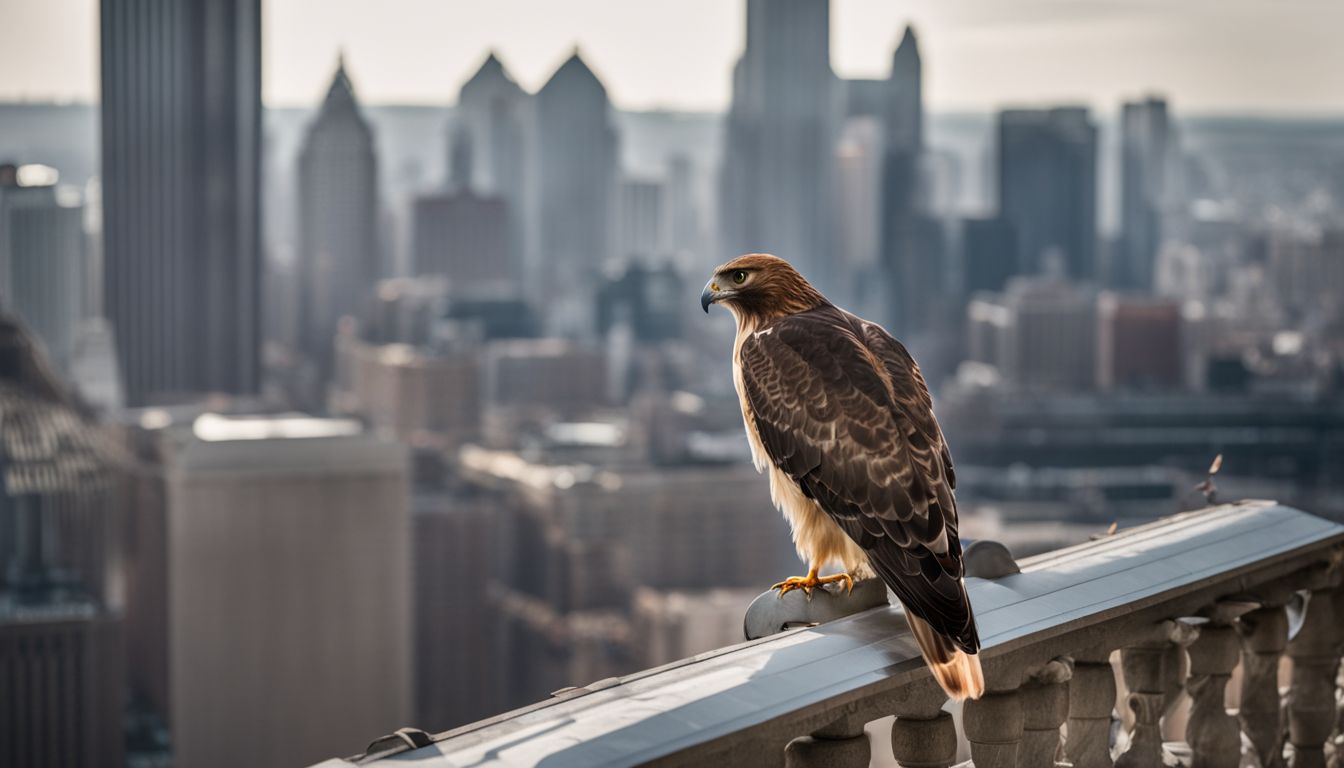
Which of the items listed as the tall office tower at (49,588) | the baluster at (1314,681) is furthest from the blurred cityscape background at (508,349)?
the baluster at (1314,681)

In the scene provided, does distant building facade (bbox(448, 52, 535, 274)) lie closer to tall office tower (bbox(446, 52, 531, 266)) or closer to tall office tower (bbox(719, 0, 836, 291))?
tall office tower (bbox(446, 52, 531, 266))

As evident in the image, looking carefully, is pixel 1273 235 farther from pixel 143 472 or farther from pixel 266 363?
pixel 143 472

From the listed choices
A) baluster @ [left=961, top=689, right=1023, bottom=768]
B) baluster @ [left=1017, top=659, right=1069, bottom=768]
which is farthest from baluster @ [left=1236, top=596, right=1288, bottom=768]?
baluster @ [left=961, top=689, right=1023, bottom=768]

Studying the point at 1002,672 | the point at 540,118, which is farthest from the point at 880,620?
the point at 540,118

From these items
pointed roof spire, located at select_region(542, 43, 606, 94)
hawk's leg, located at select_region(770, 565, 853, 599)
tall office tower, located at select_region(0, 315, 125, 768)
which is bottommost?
tall office tower, located at select_region(0, 315, 125, 768)

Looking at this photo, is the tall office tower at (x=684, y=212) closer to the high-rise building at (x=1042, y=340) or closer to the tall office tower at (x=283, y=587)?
the high-rise building at (x=1042, y=340)

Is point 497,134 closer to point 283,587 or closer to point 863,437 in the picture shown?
point 283,587
